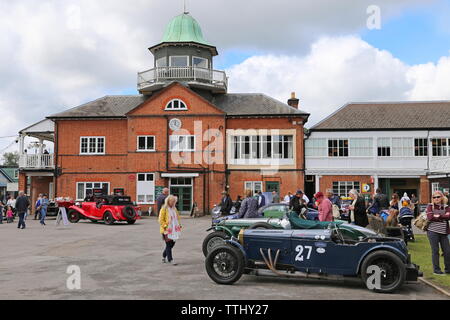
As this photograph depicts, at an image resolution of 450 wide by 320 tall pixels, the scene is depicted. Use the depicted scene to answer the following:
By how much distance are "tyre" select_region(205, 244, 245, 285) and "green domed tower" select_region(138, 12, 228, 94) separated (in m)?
26.3

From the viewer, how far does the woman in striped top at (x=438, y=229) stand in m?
9.88

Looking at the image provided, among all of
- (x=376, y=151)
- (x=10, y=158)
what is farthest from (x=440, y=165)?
(x=10, y=158)

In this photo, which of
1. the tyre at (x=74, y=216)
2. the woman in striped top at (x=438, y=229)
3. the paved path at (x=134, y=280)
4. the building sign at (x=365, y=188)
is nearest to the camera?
the paved path at (x=134, y=280)

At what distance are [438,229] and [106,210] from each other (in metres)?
17.9

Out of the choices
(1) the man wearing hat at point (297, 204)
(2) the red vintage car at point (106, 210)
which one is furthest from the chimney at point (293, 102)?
(1) the man wearing hat at point (297, 204)

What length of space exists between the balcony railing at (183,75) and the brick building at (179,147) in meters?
0.08

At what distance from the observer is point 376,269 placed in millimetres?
8203

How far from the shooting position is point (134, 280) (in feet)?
29.7

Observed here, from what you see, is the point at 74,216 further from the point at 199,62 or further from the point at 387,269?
the point at 387,269

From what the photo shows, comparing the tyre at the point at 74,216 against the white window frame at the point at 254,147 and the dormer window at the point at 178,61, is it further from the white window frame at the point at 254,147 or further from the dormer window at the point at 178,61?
the dormer window at the point at 178,61

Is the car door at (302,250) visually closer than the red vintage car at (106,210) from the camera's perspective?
Yes

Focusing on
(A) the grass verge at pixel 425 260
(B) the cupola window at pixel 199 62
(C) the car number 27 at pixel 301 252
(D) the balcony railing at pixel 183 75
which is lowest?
(A) the grass verge at pixel 425 260

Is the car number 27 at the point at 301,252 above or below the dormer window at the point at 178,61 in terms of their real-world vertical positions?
below
